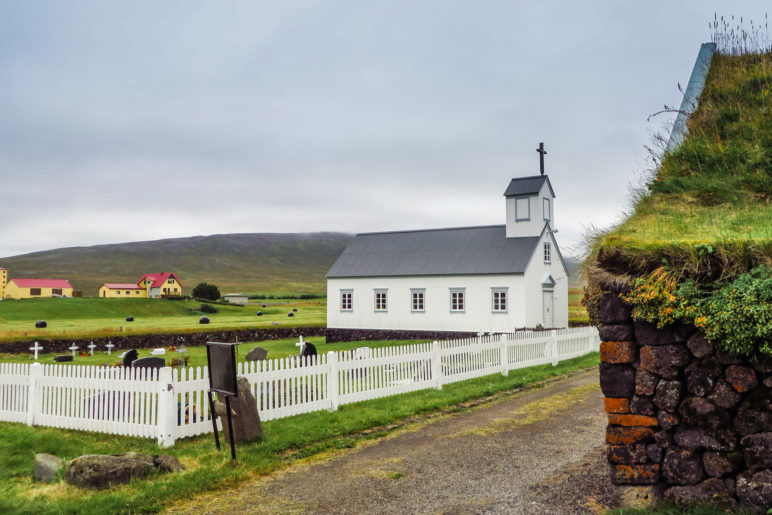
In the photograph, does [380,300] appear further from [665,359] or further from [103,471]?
[665,359]

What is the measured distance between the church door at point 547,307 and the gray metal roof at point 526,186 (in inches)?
235

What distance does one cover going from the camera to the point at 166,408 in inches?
357

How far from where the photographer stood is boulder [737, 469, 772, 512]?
4754 mm

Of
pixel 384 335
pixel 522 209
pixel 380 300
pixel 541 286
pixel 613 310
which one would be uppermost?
pixel 522 209

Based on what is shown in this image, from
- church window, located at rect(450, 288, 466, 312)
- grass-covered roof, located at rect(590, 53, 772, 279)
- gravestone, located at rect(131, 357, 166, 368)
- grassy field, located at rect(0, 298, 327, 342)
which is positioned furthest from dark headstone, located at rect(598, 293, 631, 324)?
grassy field, located at rect(0, 298, 327, 342)

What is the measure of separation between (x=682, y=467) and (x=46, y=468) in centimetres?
776

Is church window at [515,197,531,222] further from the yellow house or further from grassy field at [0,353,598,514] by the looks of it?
the yellow house

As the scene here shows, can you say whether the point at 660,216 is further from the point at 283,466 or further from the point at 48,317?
the point at 48,317

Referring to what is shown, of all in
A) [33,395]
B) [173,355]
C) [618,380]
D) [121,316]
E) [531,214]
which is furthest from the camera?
[121,316]

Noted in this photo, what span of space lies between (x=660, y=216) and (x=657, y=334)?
2.49 m

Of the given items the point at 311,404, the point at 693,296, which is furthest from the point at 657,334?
the point at 311,404

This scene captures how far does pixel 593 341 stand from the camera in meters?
23.0

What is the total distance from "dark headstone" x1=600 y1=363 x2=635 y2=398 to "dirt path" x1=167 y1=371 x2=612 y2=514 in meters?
1.23

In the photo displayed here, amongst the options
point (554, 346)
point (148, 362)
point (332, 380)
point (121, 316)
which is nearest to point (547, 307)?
Answer: point (554, 346)
